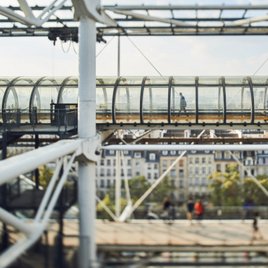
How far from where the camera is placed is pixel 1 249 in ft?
15.6

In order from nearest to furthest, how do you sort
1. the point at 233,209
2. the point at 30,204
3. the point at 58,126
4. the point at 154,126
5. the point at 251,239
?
the point at 30,204, the point at 251,239, the point at 233,209, the point at 58,126, the point at 154,126

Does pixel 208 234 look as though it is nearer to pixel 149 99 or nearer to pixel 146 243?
pixel 146 243

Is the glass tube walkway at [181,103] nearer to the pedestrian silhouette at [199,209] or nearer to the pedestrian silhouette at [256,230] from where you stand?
the pedestrian silhouette at [199,209]

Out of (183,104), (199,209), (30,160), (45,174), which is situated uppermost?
(183,104)

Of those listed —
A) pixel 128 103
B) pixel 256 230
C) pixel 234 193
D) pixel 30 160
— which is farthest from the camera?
pixel 128 103

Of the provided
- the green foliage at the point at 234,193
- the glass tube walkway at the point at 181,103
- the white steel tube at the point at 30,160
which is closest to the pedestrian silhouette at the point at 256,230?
the green foliage at the point at 234,193

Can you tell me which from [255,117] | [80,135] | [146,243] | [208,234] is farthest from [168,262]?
[255,117]

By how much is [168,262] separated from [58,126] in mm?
4972

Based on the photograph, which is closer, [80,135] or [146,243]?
[146,243]

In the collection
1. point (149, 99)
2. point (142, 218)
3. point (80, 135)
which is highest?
→ point (149, 99)

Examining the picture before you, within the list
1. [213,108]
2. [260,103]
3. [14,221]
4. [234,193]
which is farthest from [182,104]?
[14,221]

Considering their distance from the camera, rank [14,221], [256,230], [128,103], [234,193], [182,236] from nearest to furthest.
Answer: [14,221], [182,236], [256,230], [234,193], [128,103]

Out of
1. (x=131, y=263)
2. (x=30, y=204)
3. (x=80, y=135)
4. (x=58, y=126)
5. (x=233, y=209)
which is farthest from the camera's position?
(x=58, y=126)

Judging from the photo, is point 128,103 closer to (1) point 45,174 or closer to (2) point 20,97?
(2) point 20,97
